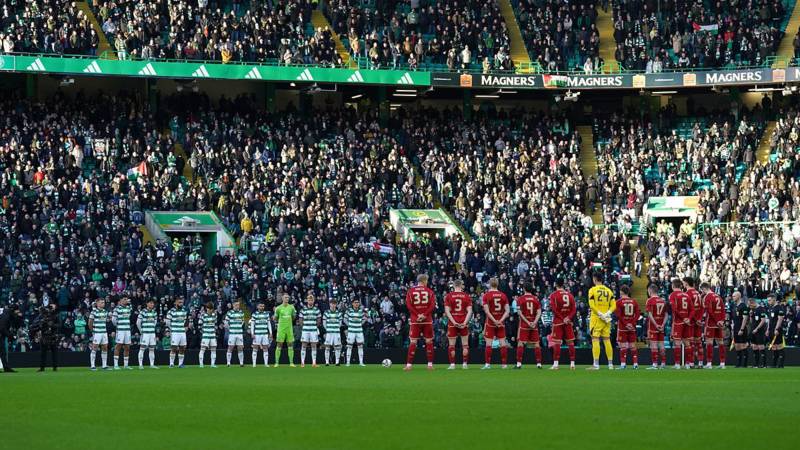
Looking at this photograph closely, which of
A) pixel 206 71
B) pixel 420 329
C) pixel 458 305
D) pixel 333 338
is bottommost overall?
pixel 333 338

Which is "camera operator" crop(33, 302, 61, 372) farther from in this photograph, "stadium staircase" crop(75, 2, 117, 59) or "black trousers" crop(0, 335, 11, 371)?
"stadium staircase" crop(75, 2, 117, 59)

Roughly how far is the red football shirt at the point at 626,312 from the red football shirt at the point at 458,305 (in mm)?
3755

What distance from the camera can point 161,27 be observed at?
185 feet

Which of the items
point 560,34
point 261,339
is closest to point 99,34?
point 261,339

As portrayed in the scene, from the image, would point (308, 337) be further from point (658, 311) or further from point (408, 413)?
point (408, 413)

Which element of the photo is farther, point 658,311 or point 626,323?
point 658,311

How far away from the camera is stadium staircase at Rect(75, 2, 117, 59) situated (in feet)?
180

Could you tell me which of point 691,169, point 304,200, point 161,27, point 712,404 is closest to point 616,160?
point 691,169

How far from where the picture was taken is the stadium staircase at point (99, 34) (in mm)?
54781

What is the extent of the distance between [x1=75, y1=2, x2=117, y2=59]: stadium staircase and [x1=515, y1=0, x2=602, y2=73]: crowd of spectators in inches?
782

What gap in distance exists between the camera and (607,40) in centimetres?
6512

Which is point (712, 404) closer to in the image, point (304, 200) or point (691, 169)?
point (304, 200)

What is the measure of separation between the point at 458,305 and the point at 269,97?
3046 centimetres

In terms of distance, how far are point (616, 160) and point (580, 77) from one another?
4.38 metres
